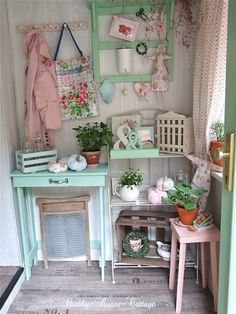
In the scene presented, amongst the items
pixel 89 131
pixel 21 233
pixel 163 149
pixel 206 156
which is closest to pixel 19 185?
pixel 21 233

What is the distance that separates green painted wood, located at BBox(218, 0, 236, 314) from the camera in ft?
4.38

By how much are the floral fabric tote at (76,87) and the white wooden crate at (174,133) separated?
538 mm

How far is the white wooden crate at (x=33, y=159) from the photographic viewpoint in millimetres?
2182

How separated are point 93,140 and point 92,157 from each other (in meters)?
0.14

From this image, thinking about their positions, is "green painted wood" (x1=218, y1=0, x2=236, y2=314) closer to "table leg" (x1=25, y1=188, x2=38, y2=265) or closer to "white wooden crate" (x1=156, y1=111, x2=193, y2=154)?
"white wooden crate" (x1=156, y1=111, x2=193, y2=154)

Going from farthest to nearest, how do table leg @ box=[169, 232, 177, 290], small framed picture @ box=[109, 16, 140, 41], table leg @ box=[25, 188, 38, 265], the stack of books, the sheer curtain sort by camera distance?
table leg @ box=[25, 188, 38, 265], small framed picture @ box=[109, 16, 140, 41], table leg @ box=[169, 232, 177, 290], the stack of books, the sheer curtain

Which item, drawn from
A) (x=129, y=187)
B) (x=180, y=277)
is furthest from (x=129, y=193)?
(x=180, y=277)

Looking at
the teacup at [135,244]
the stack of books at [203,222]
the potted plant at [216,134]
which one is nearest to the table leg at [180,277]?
the stack of books at [203,222]

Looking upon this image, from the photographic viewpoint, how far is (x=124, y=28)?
2.23 m

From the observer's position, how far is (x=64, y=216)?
2.53 metres

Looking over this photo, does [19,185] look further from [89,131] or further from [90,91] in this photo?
[90,91]

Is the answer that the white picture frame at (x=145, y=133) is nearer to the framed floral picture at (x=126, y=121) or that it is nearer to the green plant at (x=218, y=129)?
the framed floral picture at (x=126, y=121)

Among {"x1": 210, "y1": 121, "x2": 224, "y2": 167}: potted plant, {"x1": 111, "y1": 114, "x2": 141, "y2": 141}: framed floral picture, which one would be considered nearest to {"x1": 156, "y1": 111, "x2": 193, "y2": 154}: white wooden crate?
{"x1": 111, "y1": 114, "x2": 141, "y2": 141}: framed floral picture

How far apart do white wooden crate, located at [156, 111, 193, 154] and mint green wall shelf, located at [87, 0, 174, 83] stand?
13.2 inches
